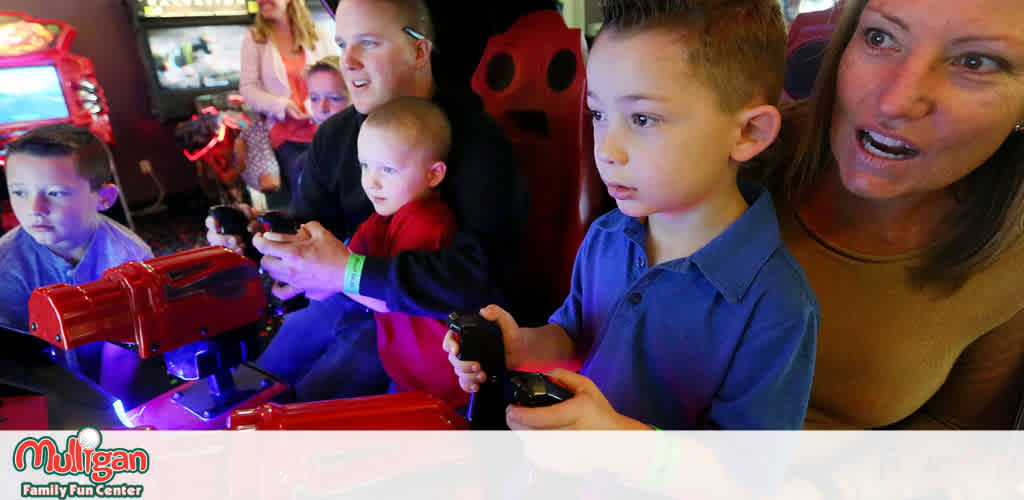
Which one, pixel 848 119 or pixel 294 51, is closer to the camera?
pixel 848 119

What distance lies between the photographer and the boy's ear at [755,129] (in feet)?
1.79

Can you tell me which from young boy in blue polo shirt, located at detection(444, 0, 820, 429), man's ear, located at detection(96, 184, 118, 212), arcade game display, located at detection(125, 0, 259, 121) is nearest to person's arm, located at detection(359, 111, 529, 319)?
young boy in blue polo shirt, located at detection(444, 0, 820, 429)

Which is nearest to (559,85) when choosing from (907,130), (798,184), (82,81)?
(798,184)

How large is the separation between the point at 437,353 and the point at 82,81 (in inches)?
90.6

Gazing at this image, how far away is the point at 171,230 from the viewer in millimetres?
2936

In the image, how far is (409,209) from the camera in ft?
3.43

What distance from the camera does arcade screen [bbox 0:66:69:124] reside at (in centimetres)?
210

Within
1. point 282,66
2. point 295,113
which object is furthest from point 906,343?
point 282,66

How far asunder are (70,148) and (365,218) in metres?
0.58

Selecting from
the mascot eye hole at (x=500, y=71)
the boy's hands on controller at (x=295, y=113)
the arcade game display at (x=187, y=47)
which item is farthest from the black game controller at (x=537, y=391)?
the arcade game display at (x=187, y=47)
